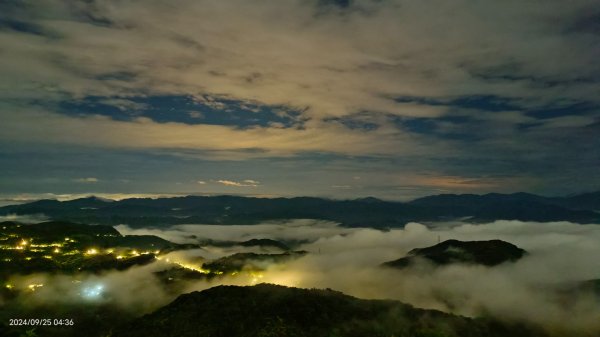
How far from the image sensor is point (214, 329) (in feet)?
614

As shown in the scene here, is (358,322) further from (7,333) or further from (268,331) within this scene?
(7,333)

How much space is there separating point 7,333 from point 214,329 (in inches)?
3343

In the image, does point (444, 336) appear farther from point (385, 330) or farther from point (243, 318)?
point (243, 318)

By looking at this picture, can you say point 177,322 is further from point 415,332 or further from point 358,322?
point 415,332

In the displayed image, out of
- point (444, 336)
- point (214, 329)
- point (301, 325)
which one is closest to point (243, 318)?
point (214, 329)

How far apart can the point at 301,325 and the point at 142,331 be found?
75.6m

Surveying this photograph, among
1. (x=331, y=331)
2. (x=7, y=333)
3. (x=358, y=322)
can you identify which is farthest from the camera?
(x=358, y=322)

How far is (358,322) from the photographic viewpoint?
19650cm

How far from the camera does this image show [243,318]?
198 metres

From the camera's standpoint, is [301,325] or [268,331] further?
[301,325]

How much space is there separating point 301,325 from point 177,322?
61314 mm

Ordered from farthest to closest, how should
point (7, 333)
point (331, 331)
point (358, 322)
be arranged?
point (358, 322) < point (331, 331) < point (7, 333)

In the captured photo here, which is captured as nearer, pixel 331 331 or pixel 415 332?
pixel 331 331

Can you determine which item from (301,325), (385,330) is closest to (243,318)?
(301,325)
